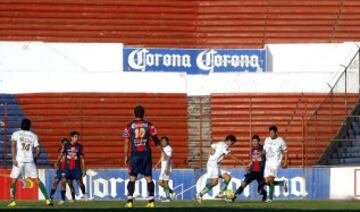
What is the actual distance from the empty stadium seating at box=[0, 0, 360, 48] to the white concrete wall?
49 centimetres

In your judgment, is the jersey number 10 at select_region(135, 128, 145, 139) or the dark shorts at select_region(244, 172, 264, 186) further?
the dark shorts at select_region(244, 172, 264, 186)

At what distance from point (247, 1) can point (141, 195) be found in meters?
9.40

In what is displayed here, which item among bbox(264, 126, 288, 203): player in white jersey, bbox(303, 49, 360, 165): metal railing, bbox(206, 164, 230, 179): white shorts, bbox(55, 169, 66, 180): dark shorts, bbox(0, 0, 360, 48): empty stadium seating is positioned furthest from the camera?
bbox(0, 0, 360, 48): empty stadium seating

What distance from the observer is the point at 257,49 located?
128 feet

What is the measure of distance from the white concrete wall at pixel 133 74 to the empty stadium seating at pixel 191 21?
49 centimetres

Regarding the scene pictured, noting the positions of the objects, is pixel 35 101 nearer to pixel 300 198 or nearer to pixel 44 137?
pixel 44 137

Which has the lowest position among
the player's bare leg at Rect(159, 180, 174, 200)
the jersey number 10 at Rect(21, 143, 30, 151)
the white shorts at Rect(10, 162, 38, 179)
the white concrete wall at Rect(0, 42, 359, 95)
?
the player's bare leg at Rect(159, 180, 174, 200)

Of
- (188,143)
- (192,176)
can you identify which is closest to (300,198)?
(192,176)

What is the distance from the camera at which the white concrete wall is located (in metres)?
36.8

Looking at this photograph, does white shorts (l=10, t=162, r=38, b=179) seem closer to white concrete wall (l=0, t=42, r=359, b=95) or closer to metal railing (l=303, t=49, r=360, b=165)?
white concrete wall (l=0, t=42, r=359, b=95)

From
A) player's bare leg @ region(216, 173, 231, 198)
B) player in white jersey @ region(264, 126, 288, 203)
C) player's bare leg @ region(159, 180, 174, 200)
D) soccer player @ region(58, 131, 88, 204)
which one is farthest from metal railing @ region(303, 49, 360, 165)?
soccer player @ region(58, 131, 88, 204)

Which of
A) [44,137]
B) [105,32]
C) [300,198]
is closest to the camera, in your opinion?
[300,198]

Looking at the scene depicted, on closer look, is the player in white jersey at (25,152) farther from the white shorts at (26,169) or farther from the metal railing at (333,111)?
the metal railing at (333,111)

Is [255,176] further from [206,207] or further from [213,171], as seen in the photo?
[206,207]
